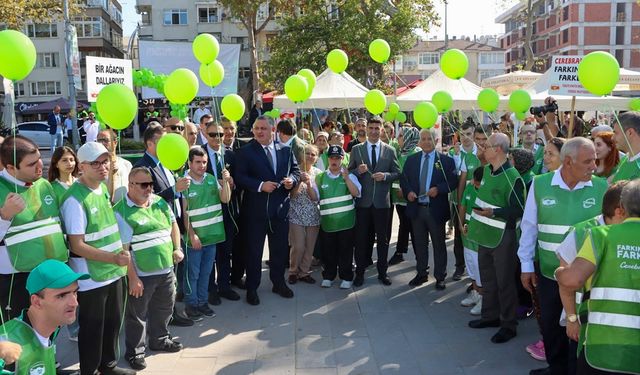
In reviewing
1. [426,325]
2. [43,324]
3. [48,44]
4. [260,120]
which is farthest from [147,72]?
[48,44]

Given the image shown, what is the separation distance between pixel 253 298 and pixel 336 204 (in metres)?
1.47

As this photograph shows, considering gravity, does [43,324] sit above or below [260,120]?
below

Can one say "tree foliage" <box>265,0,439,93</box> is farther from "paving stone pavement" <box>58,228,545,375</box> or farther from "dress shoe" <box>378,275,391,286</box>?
"paving stone pavement" <box>58,228,545,375</box>

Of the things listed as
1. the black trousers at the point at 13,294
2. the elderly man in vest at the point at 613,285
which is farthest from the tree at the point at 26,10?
the elderly man in vest at the point at 613,285

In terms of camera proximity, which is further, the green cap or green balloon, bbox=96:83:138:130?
green balloon, bbox=96:83:138:130

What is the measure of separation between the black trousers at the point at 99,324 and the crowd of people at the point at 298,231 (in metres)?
0.01

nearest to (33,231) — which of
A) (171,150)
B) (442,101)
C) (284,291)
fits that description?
(171,150)

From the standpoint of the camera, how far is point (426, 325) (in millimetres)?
5648

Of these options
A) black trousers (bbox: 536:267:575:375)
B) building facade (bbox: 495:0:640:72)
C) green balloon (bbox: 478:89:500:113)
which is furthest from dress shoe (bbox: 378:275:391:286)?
building facade (bbox: 495:0:640:72)

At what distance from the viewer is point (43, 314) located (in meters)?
2.52

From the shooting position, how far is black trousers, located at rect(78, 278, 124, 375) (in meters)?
4.02

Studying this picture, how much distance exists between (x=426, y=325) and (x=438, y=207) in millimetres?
1581

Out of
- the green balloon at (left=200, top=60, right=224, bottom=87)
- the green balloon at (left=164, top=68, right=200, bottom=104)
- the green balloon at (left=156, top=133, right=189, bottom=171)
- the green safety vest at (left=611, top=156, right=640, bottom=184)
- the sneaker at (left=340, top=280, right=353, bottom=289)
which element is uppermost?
the green balloon at (left=200, top=60, right=224, bottom=87)

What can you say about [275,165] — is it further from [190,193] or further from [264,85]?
[264,85]
